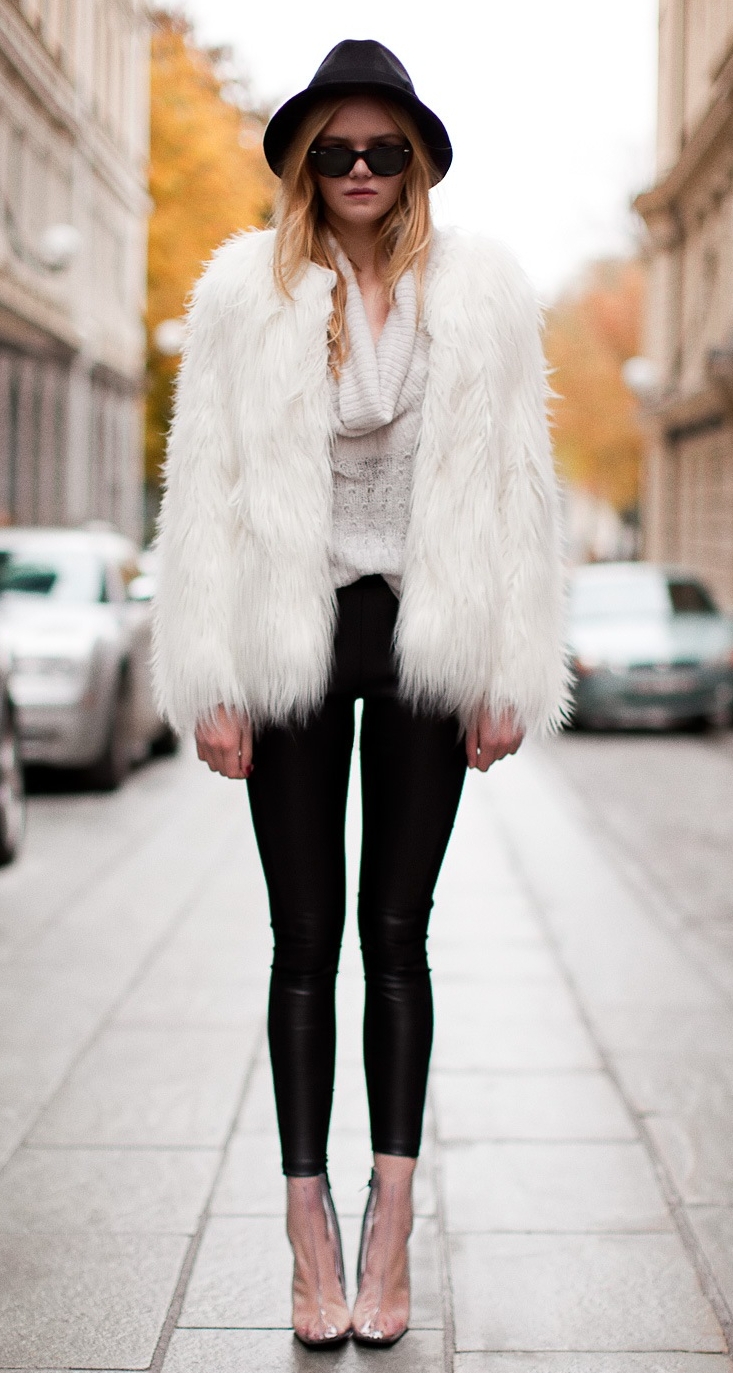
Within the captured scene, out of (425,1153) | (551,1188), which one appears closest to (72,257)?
(425,1153)

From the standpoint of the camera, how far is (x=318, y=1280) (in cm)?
280

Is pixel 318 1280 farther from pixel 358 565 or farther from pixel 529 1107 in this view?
pixel 529 1107

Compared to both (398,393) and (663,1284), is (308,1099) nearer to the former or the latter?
(663,1284)

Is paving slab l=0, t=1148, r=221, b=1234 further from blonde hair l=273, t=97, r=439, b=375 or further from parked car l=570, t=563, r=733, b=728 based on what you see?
parked car l=570, t=563, r=733, b=728

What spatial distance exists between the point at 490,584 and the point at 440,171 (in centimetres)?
66

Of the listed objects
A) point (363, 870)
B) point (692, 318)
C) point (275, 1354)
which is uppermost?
point (692, 318)

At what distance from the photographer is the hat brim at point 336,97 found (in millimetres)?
2664

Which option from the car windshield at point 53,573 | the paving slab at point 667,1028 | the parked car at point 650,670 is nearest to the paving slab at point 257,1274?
the paving slab at point 667,1028

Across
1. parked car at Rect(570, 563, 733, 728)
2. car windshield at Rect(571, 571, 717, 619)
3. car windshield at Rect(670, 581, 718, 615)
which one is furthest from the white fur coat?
car windshield at Rect(670, 581, 718, 615)

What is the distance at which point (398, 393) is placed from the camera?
268 cm

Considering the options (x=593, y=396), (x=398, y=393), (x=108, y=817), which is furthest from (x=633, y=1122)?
(x=593, y=396)

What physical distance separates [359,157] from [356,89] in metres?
0.10

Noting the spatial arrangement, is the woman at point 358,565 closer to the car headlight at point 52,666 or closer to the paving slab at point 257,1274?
the paving slab at point 257,1274

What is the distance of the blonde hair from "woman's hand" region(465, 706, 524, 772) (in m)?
0.59
